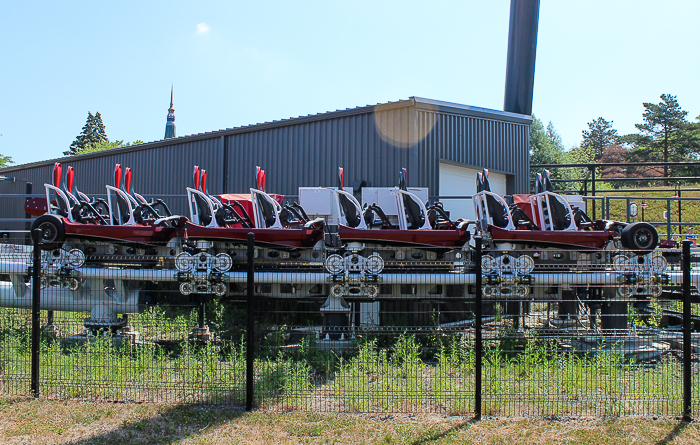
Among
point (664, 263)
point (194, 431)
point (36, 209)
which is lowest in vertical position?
point (194, 431)

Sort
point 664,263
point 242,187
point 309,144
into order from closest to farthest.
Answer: point 664,263 < point 309,144 < point 242,187

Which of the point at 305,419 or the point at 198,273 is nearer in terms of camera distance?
the point at 305,419

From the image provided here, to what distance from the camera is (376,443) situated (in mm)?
4434

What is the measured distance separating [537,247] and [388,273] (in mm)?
2399

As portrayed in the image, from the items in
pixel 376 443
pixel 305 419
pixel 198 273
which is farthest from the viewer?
pixel 198 273

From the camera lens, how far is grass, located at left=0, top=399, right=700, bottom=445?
4.49 meters

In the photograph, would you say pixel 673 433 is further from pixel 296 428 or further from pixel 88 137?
pixel 88 137

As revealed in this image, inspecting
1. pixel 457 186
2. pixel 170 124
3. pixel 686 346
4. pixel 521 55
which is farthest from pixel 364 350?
pixel 170 124

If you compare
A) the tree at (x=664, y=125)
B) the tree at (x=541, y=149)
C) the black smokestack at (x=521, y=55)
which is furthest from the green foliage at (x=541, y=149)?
the black smokestack at (x=521, y=55)

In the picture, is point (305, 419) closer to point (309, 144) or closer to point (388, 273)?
point (388, 273)

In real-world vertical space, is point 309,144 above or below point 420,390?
above

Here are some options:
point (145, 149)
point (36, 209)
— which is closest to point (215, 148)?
point (145, 149)

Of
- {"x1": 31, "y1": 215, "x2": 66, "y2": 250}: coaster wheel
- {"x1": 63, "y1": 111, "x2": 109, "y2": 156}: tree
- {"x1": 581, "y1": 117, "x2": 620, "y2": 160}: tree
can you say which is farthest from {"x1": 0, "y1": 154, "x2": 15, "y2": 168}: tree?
{"x1": 581, "y1": 117, "x2": 620, "y2": 160}: tree

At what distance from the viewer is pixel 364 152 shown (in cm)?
1210
